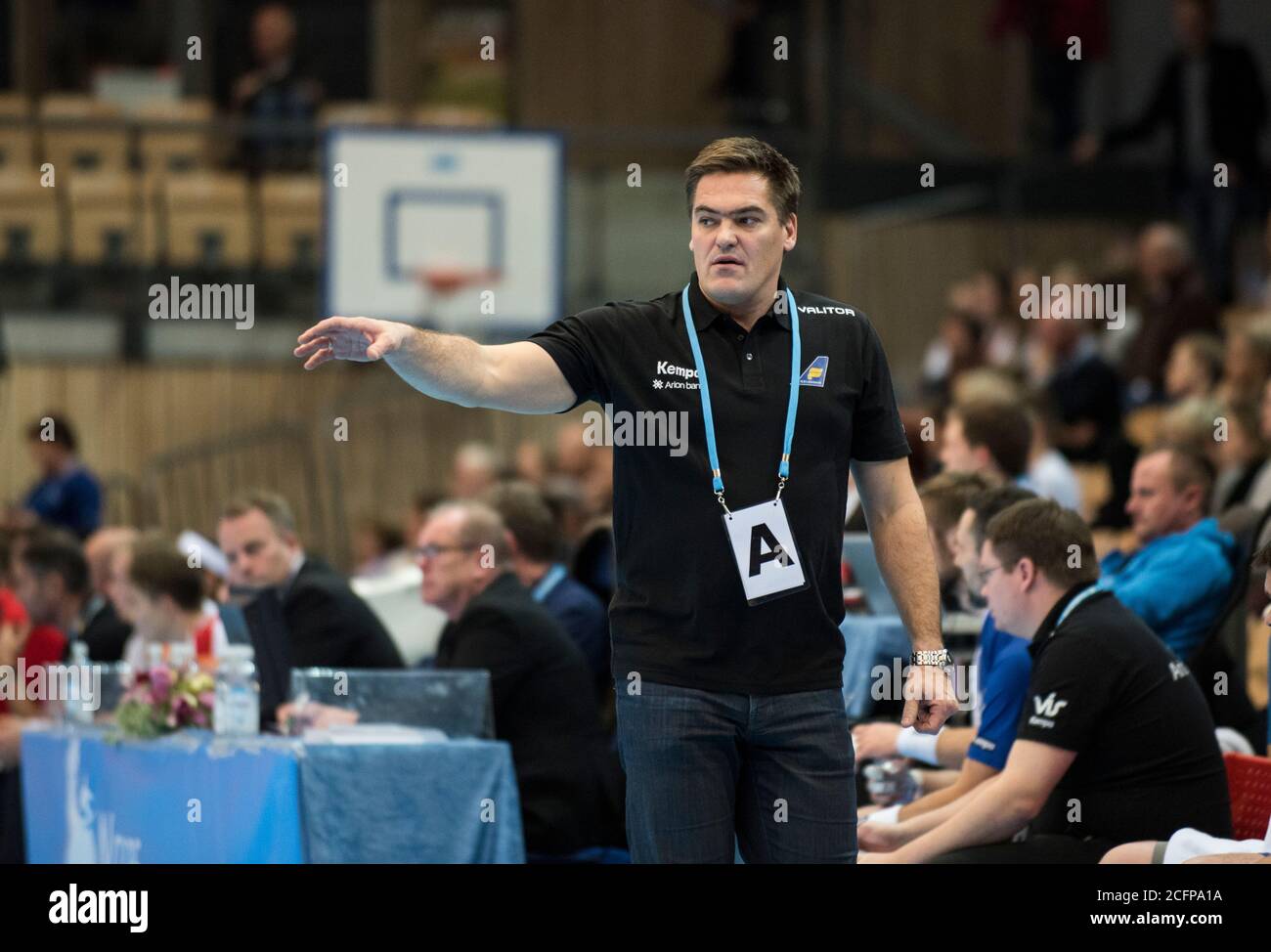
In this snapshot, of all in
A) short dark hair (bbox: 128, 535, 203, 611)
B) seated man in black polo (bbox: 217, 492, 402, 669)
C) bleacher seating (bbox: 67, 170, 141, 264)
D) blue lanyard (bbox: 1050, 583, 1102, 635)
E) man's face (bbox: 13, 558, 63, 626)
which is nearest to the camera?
blue lanyard (bbox: 1050, 583, 1102, 635)

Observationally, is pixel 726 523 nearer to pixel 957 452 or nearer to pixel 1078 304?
pixel 957 452

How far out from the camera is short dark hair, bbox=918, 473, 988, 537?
5918 millimetres

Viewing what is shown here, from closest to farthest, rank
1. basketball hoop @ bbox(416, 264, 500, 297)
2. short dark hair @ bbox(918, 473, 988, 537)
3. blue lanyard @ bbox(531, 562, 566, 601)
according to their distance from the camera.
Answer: short dark hair @ bbox(918, 473, 988, 537) < blue lanyard @ bbox(531, 562, 566, 601) < basketball hoop @ bbox(416, 264, 500, 297)

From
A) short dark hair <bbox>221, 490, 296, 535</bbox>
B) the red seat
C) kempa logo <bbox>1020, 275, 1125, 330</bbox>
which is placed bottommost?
the red seat

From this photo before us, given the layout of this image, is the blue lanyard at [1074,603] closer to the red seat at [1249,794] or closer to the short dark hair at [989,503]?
the short dark hair at [989,503]

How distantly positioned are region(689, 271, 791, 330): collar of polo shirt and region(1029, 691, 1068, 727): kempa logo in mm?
1571

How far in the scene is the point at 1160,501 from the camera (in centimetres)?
622

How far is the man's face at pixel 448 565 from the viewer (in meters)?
6.32

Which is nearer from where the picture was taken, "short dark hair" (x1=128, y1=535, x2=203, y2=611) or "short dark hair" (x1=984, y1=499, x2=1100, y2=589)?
"short dark hair" (x1=984, y1=499, x2=1100, y2=589)

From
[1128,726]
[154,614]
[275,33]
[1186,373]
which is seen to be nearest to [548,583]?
[154,614]

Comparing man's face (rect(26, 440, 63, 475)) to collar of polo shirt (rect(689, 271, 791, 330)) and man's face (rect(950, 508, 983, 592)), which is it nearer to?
man's face (rect(950, 508, 983, 592))

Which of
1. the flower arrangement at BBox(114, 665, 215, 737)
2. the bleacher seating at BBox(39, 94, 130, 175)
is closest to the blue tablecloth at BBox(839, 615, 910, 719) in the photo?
the flower arrangement at BBox(114, 665, 215, 737)
